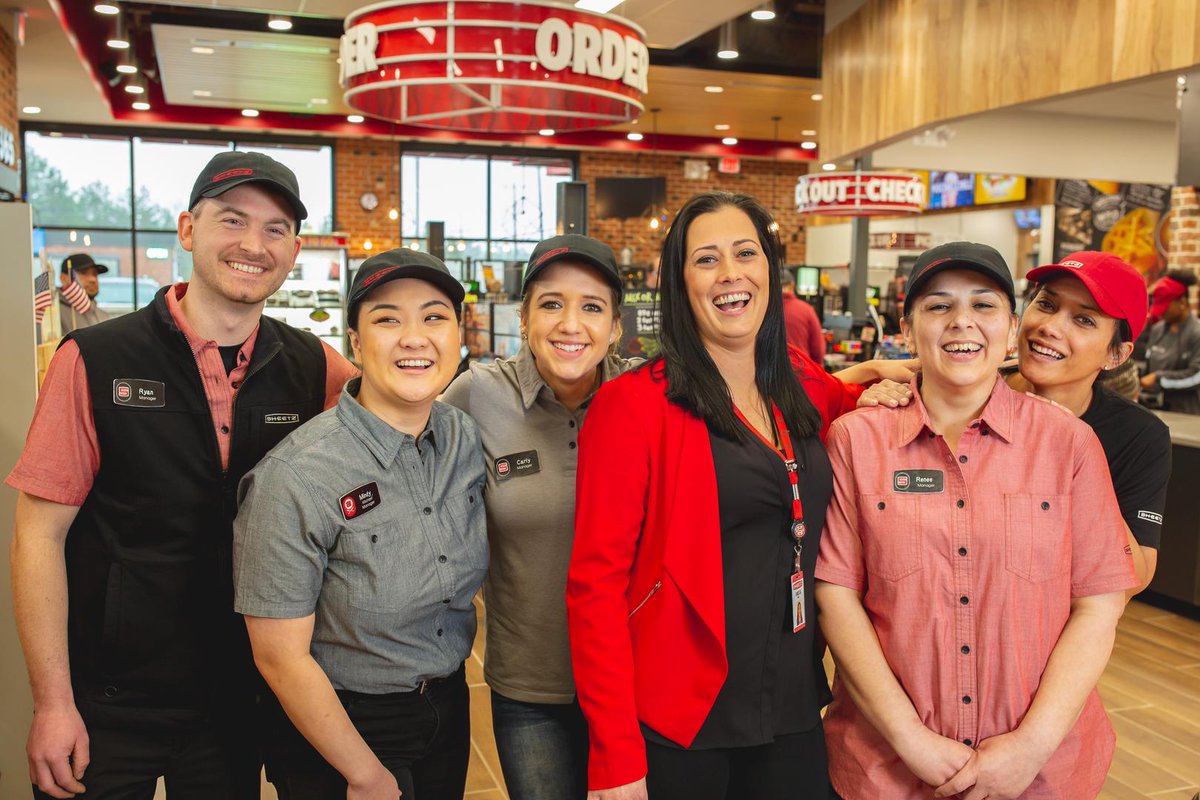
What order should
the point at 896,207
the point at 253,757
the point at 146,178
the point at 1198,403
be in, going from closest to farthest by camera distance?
the point at 253,757
the point at 1198,403
the point at 896,207
the point at 146,178

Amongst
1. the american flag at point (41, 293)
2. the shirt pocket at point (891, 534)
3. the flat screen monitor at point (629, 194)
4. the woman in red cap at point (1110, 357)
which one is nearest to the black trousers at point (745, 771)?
the shirt pocket at point (891, 534)

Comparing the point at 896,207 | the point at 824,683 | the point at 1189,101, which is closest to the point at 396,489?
the point at 824,683

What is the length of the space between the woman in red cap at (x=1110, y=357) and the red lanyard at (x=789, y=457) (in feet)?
2.10

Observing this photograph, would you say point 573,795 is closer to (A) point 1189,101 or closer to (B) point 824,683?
(B) point 824,683

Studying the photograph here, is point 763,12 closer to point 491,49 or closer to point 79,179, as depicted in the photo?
point 491,49

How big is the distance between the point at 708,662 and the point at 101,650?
110cm

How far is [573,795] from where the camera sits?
190 centimetres

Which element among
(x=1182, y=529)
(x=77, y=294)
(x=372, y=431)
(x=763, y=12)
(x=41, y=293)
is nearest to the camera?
(x=372, y=431)

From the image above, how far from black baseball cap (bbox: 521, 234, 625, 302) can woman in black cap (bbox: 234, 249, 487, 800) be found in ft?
0.78

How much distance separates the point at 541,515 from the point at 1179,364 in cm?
718

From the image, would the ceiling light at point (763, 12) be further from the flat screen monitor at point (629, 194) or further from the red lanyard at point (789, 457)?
the red lanyard at point (789, 457)

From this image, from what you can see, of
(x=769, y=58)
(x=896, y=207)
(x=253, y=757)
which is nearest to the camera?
(x=253, y=757)

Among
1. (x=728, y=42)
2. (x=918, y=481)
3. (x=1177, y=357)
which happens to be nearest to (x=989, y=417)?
(x=918, y=481)

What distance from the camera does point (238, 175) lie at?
182cm
